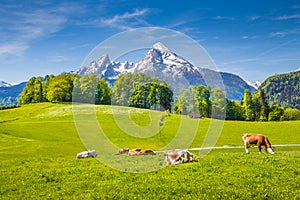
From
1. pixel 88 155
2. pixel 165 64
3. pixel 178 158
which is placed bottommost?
pixel 88 155

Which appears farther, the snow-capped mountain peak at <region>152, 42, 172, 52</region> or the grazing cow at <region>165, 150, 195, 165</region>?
the grazing cow at <region>165, 150, 195, 165</region>

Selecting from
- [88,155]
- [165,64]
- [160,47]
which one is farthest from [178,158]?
[88,155]

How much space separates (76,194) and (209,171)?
764 centimetres

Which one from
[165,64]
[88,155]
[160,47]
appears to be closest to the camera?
[160,47]

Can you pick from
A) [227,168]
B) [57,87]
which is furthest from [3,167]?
[57,87]

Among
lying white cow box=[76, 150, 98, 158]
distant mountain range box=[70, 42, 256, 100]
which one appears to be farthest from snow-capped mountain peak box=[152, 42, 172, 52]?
lying white cow box=[76, 150, 98, 158]

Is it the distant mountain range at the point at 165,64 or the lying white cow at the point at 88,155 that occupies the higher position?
the distant mountain range at the point at 165,64

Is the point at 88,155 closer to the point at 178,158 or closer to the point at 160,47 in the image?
the point at 178,158

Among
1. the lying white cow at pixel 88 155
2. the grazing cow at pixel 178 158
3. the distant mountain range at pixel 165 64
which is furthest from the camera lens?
the lying white cow at pixel 88 155

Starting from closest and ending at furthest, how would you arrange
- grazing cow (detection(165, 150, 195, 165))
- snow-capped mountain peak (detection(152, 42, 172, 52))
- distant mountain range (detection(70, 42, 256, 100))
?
distant mountain range (detection(70, 42, 256, 100)) < snow-capped mountain peak (detection(152, 42, 172, 52)) < grazing cow (detection(165, 150, 195, 165))

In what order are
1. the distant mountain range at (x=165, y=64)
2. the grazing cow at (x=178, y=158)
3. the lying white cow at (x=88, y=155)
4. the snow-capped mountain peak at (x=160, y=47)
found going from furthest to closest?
the lying white cow at (x=88, y=155), the grazing cow at (x=178, y=158), the snow-capped mountain peak at (x=160, y=47), the distant mountain range at (x=165, y=64)

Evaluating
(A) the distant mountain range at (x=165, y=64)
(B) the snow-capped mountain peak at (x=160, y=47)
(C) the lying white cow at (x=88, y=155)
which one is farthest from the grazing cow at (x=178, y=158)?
(C) the lying white cow at (x=88, y=155)

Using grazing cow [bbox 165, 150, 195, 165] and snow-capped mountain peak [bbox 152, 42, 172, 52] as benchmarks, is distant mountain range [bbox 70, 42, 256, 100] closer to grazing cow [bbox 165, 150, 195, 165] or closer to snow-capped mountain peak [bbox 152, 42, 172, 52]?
snow-capped mountain peak [bbox 152, 42, 172, 52]

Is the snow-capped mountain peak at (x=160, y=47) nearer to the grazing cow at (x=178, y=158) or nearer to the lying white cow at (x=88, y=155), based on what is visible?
the grazing cow at (x=178, y=158)
